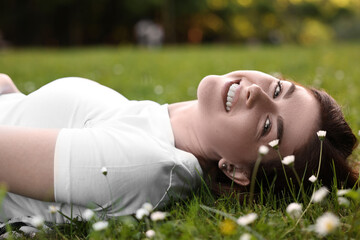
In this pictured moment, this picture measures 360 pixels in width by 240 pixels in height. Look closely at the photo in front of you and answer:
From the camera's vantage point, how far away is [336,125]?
225 cm

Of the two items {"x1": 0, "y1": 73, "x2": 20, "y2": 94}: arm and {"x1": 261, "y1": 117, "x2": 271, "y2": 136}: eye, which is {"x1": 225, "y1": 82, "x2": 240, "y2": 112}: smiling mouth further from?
{"x1": 0, "y1": 73, "x2": 20, "y2": 94}: arm

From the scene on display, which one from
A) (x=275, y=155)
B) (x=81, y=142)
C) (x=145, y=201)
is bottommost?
(x=145, y=201)

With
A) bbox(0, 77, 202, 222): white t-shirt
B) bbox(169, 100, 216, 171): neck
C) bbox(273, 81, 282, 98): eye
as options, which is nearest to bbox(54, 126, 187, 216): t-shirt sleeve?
bbox(0, 77, 202, 222): white t-shirt

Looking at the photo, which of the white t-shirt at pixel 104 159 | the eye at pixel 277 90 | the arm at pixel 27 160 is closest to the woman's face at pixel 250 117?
the eye at pixel 277 90

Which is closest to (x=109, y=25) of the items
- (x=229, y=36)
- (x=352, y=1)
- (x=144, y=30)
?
(x=144, y=30)

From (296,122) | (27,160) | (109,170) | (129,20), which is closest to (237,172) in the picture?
(296,122)

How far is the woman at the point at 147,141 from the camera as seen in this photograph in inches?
74.5

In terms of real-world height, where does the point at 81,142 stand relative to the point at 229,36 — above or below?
above

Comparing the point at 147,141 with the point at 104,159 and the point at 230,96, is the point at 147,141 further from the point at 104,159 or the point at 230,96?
the point at 230,96

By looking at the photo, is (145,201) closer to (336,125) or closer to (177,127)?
(177,127)

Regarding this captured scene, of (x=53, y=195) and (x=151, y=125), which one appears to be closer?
(x=53, y=195)

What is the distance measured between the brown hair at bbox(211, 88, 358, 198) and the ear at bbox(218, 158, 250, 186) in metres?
0.06

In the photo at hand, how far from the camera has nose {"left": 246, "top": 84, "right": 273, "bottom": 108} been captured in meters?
2.08

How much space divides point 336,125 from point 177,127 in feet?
3.02
